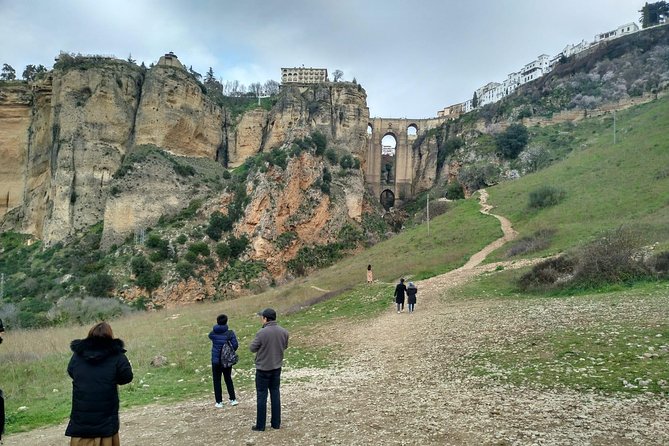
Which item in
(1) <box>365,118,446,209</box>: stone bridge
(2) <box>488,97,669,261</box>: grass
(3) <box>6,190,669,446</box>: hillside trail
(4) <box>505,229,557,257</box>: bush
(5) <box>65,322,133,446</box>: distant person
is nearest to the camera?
(5) <box>65,322,133,446</box>: distant person

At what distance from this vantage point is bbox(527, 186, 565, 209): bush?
113 feet

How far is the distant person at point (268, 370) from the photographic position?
723 centimetres

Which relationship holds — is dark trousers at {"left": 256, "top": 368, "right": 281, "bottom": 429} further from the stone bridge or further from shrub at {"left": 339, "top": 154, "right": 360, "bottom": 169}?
the stone bridge

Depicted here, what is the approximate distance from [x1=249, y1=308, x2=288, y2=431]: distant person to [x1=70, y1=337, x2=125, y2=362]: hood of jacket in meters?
2.49

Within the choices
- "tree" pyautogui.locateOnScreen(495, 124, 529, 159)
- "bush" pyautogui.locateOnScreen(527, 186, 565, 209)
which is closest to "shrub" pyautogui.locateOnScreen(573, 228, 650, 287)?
"bush" pyautogui.locateOnScreen(527, 186, 565, 209)

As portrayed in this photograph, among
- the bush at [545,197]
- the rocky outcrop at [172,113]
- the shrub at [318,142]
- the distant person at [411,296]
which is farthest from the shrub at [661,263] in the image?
the rocky outcrop at [172,113]

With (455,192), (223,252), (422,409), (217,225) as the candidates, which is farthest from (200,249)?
(422,409)

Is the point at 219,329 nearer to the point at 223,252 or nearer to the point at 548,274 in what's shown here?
the point at 548,274

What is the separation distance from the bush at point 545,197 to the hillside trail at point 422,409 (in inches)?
901

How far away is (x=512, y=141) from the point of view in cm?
6444

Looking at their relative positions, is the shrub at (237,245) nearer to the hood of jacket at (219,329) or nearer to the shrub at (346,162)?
the shrub at (346,162)

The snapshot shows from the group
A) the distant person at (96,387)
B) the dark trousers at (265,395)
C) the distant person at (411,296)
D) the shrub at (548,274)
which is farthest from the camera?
the distant person at (411,296)

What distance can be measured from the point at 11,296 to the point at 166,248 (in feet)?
47.2

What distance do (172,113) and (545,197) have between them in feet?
126
